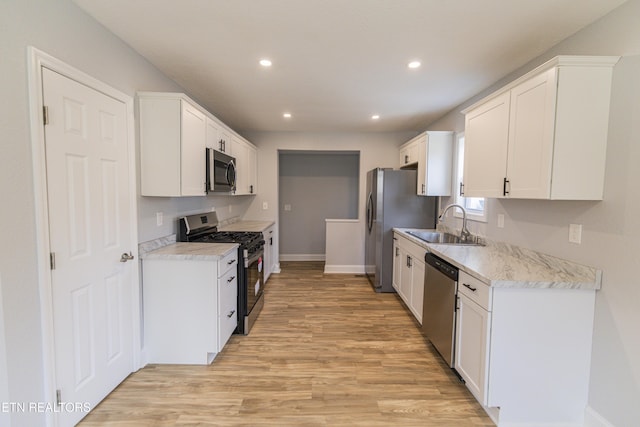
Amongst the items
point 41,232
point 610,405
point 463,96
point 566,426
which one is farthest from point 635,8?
point 41,232

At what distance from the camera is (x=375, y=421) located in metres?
1.82

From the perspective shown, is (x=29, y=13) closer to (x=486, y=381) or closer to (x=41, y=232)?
(x=41, y=232)

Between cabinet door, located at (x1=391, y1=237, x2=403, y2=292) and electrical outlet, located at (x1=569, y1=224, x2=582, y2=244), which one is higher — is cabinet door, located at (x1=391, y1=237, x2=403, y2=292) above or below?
below

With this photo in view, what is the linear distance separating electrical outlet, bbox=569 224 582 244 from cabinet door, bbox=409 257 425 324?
125 centimetres

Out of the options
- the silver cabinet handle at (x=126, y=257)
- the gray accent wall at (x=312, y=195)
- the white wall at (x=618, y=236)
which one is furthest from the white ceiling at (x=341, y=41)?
the gray accent wall at (x=312, y=195)

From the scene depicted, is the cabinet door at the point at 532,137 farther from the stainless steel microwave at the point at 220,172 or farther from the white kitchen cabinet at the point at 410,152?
the stainless steel microwave at the point at 220,172

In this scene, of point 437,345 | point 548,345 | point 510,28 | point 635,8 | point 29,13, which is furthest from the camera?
point 437,345

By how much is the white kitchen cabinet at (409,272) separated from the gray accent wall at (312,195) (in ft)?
8.32

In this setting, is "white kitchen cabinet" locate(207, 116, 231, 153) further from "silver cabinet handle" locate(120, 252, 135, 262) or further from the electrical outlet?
the electrical outlet

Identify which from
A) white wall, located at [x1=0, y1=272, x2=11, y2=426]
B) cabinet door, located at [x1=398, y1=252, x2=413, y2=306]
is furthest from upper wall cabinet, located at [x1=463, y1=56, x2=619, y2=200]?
white wall, located at [x1=0, y1=272, x2=11, y2=426]

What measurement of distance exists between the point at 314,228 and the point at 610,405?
5.16m

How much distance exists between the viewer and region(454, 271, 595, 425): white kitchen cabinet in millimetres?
1752

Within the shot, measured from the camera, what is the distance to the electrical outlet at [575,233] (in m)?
1.85

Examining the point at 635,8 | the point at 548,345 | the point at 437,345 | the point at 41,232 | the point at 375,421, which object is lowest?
the point at 375,421
